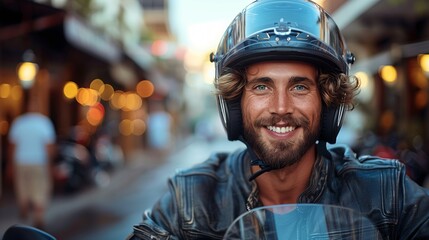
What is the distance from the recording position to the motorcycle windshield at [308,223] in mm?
1599

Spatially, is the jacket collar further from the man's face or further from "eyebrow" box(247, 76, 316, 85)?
"eyebrow" box(247, 76, 316, 85)

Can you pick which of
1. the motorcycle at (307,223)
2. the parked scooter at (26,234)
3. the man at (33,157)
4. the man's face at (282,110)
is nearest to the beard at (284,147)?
the man's face at (282,110)

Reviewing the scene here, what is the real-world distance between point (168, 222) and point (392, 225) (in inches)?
27.0

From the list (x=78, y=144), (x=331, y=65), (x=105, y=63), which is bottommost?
(x=78, y=144)

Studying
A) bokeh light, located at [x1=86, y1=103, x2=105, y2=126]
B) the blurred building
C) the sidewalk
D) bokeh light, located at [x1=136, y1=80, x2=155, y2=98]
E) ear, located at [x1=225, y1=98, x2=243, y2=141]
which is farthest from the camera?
bokeh light, located at [x1=136, y1=80, x2=155, y2=98]

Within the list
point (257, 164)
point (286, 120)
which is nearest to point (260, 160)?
point (257, 164)

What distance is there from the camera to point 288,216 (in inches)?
64.5

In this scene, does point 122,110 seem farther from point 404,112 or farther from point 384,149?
point 384,149

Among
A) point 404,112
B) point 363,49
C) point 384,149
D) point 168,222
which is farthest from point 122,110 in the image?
point 168,222

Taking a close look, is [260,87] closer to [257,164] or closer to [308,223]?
[257,164]

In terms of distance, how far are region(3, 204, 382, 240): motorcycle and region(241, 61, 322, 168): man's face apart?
0.94ft

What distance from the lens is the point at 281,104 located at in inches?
74.6

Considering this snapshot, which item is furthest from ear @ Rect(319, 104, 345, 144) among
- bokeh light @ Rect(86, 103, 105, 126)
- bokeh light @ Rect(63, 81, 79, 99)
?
bokeh light @ Rect(86, 103, 105, 126)

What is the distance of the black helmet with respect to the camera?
1.88m
